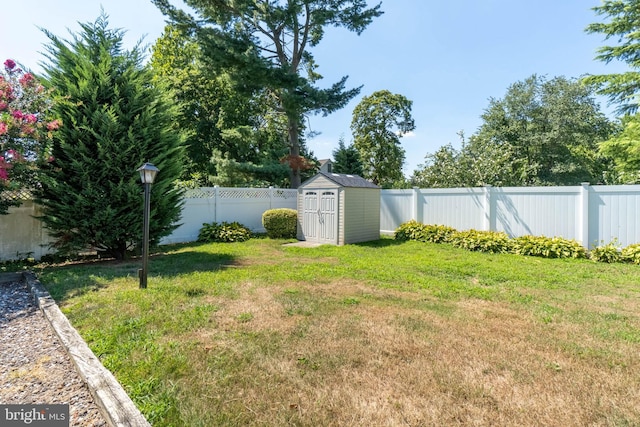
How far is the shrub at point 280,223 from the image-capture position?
10.2 m

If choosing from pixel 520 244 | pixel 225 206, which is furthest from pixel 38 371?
pixel 520 244

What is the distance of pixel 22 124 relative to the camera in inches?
204

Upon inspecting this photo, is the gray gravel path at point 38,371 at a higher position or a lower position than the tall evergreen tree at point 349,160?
lower

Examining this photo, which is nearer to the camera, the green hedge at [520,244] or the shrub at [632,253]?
the shrub at [632,253]

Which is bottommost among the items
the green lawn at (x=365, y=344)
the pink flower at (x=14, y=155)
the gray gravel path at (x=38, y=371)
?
the gray gravel path at (x=38, y=371)

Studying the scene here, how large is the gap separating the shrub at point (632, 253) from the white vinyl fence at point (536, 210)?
1.19 ft

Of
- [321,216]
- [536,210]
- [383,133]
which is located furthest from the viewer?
[383,133]

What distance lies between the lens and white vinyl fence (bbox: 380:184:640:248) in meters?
6.90

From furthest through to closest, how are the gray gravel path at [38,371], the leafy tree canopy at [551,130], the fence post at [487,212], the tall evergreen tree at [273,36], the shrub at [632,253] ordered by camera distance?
the leafy tree canopy at [551,130]
the tall evergreen tree at [273,36]
the fence post at [487,212]
the shrub at [632,253]
the gray gravel path at [38,371]

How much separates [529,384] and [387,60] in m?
11.6

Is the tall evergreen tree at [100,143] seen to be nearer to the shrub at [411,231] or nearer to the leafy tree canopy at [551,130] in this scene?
the shrub at [411,231]

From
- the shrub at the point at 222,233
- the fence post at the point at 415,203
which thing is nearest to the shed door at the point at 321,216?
the shrub at the point at 222,233

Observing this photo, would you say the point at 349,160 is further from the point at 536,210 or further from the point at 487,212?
the point at 536,210

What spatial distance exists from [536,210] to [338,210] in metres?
A: 5.14
